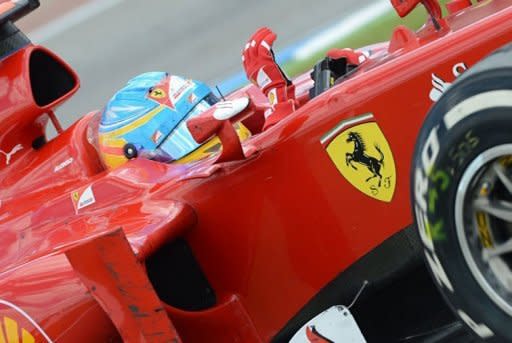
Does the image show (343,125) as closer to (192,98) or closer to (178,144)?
(178,144)

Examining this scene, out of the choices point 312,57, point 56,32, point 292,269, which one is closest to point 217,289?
point 292,269

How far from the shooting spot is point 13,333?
3.39 metres

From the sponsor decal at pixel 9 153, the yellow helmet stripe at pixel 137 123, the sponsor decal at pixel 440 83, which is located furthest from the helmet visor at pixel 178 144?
the sponsor decal at pixel 440 83

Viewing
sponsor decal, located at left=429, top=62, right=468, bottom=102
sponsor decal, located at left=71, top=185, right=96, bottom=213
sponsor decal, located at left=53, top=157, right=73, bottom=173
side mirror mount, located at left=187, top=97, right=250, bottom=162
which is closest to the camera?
sponsor decal, located at left=429, top=62, right=468, bottom=102

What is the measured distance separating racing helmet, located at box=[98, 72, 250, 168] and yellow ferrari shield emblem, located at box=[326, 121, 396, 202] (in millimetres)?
1072

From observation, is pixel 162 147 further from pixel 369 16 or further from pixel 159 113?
A: pixel 369 16

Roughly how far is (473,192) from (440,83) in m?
0.63

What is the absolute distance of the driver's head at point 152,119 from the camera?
14.4 ft

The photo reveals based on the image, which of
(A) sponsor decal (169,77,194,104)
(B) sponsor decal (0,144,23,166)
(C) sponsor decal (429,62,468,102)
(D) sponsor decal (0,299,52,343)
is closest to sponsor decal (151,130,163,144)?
(A) sponsor decal (169,77,194,104)

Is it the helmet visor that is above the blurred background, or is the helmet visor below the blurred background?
above

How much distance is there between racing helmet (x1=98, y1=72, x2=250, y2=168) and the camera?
4.36 meters

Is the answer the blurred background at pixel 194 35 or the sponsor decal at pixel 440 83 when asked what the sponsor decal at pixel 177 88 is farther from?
the blurred background at pixel 194 35

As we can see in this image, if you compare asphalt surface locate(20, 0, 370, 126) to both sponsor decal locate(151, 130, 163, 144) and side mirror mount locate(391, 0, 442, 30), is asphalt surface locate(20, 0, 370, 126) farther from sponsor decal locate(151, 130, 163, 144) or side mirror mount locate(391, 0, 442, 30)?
side mirror mount locate(391, 0, 442, 30)

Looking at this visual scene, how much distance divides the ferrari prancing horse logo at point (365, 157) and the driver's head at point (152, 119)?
114cm
